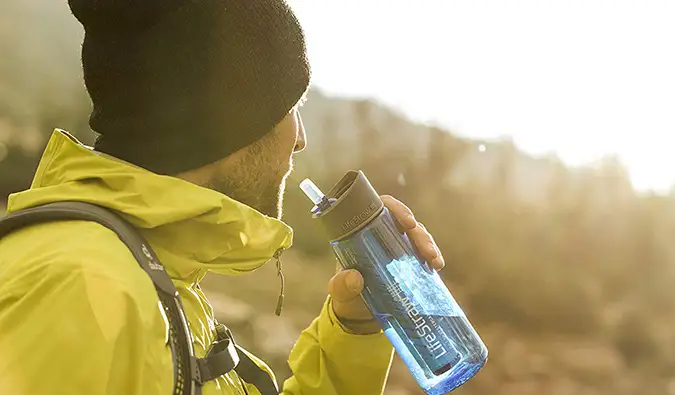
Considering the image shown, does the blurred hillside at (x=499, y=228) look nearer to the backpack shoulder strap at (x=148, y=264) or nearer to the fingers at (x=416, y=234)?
the fingers at (x=416, y=234)

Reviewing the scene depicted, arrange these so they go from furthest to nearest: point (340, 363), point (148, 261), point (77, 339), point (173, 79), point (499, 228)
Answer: point (499, 228) → point (340, 363) → point (173, 79) → point (148, 261) → point (77, 339)

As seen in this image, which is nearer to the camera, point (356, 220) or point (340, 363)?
point (356, 220)

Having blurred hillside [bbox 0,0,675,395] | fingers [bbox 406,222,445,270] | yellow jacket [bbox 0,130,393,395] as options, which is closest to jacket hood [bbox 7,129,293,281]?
yellow jacket [bbox 0,130,393,395]

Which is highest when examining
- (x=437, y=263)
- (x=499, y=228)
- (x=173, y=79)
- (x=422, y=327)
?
(x=173, y=79)

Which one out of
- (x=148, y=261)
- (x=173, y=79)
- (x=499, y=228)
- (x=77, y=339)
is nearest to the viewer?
(x=77, y=339)

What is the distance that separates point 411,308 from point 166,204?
0.52 metres

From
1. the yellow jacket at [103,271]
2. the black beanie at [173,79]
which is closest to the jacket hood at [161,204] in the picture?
the yellow jacket at [103,271]

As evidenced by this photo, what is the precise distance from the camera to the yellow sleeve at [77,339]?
0.87 m

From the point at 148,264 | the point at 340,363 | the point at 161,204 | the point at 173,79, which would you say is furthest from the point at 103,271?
the point at 340,363

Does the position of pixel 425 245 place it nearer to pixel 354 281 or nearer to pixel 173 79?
pixel 354 281

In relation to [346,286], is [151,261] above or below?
above

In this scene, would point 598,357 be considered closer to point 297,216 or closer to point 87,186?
point 297,216

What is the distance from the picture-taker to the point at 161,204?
3.52ft

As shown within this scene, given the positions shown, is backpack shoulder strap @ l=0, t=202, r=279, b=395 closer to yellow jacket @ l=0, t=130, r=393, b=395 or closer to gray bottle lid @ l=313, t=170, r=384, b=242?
yellow jacket @ l=0, t=130, r=393, b=395
